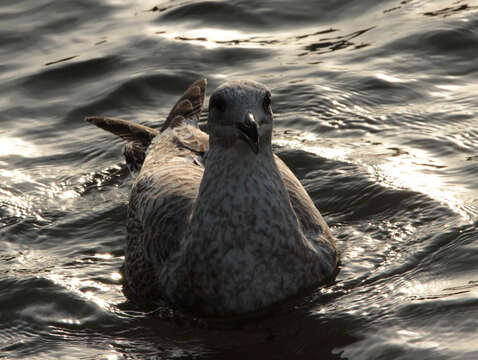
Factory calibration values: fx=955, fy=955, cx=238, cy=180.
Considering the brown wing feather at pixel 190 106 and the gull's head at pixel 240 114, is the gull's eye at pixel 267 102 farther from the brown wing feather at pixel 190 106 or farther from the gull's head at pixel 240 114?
the brown wing feather at pixel 190 106

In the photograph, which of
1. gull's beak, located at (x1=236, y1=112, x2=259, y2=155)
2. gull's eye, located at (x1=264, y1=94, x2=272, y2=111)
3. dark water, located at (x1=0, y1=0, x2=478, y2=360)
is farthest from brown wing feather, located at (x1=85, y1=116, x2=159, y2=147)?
gull's beak, located at (x1=236, y1=112, x2=259, y2=155)

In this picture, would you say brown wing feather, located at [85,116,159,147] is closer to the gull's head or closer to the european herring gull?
the european herring gull

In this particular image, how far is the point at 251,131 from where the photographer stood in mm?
5895

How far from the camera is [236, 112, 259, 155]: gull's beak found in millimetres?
5867

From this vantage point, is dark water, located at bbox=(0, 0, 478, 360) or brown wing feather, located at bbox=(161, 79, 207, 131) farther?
brown wing feather, located at bbox=(161, 79, 207, 131)

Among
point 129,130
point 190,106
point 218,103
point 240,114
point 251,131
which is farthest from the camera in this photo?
point 129,130

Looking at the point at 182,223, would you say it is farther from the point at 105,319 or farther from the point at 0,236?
the point at 0,236

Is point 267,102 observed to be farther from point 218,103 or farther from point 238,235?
point 238,235

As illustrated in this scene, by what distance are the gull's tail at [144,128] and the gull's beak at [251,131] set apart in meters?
2.50

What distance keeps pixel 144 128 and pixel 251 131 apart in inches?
125

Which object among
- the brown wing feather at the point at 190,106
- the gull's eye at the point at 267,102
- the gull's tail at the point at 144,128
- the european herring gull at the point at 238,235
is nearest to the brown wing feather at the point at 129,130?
the gull's tail at the point at 144,128

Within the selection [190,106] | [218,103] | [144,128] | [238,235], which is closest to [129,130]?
[144,128]

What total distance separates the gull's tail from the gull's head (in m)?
2.23

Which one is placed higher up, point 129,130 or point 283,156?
point 129,130
